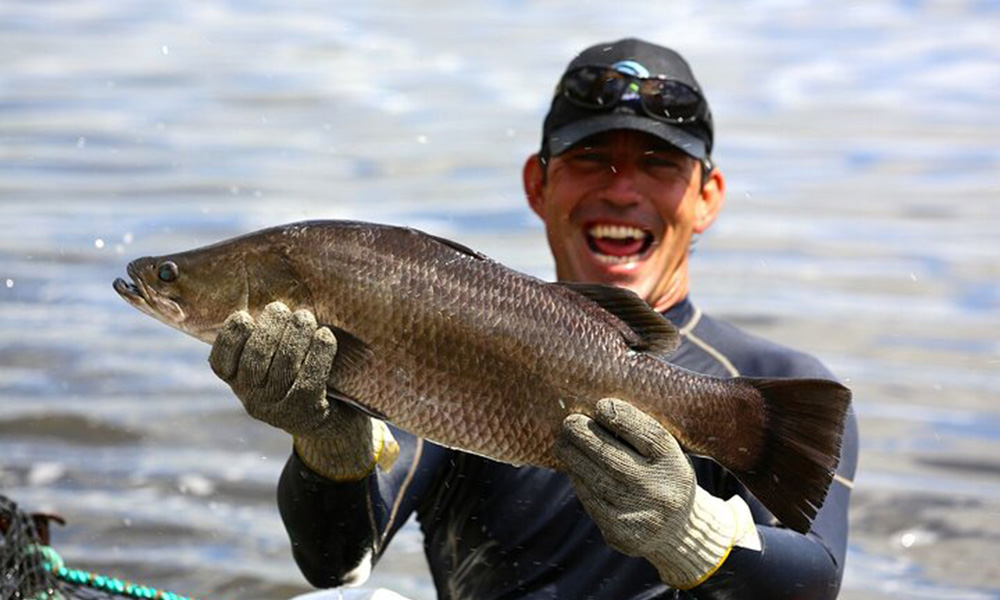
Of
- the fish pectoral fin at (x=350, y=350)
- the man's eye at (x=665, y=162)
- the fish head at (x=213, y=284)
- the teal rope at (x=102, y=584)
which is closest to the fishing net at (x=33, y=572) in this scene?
the teal rope at (x=102, y=584)

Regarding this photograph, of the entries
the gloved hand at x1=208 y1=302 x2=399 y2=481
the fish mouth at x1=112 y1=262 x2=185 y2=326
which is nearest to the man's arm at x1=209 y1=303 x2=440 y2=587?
the gloved hand at x1=208 y1=302 x2=399 y2=481

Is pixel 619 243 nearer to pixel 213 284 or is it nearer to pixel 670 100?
pixel 670 100

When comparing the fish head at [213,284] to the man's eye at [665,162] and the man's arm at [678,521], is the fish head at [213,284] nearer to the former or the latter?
the man's arm at [678,521]

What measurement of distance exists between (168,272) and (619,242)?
1.59 metres

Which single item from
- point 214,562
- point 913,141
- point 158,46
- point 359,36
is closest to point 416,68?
point 359,36

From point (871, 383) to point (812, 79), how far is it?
326 inches

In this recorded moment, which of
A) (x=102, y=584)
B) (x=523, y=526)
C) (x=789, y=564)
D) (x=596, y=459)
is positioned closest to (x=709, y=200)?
(x=523, y=526)

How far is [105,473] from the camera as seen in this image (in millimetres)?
7742

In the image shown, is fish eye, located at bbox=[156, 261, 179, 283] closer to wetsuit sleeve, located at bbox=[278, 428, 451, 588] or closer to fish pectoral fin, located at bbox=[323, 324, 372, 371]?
fish pectoral fin, located at bbox=[323, 324, 372, 371]

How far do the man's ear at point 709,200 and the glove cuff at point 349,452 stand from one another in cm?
134

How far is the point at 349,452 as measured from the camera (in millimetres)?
4023

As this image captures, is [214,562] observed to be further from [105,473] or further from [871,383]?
[871,383]

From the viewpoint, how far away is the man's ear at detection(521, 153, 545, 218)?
519 cm

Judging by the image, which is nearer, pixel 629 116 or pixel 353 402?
pixel 353 402
